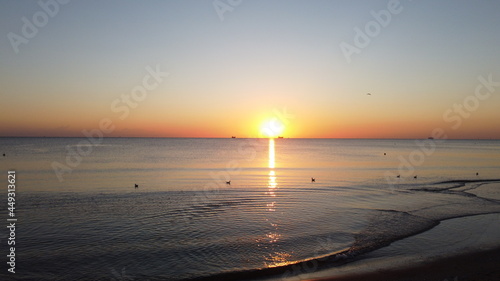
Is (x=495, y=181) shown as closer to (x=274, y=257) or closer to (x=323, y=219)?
(x=323, y=219)

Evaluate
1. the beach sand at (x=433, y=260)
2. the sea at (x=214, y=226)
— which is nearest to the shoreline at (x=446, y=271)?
the beach sand at (x=433, y=260)

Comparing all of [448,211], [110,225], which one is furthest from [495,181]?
[110,225]

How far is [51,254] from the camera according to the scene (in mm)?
14523

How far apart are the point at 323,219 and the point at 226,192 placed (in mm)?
12637

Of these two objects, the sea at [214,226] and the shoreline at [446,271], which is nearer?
the shoreline at [446,271]

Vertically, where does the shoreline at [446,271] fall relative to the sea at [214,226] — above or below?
below

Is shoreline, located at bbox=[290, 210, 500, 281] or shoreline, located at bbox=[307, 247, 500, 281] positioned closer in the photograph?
shoreline, located at bbox=[307, 247, 500, 281]

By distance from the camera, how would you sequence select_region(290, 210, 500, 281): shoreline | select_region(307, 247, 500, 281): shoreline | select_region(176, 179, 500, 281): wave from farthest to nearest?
select_region(176, 179, 500, 281): wave → select_region(290, 210, 500, 281): shoreline → select_region(307, 247, 500, 281): shoreline

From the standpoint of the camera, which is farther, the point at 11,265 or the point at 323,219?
the point at 323,219

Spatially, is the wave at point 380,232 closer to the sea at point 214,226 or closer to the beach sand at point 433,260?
the sea at point 214,226

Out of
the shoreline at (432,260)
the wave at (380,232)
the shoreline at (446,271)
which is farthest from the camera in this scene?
the wave at (380,232)

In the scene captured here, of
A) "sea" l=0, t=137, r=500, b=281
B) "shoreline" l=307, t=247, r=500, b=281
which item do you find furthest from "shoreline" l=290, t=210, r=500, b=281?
"sea" l=0, t=137, r=500, b=281

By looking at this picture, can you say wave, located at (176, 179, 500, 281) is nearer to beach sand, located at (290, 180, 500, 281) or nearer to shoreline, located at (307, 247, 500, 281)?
beach sand, located at (290, 180, 500, 281)

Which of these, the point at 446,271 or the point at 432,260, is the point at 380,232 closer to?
the point at 432,260
